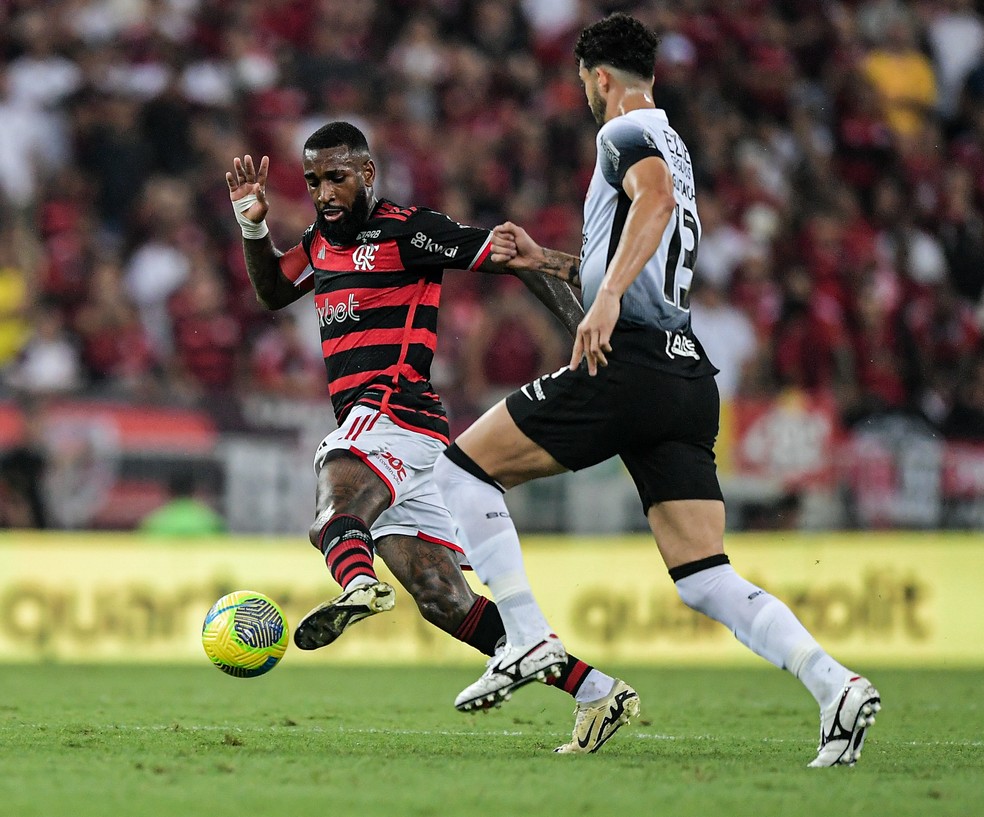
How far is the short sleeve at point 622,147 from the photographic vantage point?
17.1 ft

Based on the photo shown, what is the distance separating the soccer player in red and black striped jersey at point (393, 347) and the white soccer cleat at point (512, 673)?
39.0 inches

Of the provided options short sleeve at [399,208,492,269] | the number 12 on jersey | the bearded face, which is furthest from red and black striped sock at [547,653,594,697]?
the bearded face

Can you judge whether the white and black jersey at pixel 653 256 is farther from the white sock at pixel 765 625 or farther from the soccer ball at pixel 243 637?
the soccer ball at pixel 243 637

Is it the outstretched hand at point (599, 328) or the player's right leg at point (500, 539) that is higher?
the outstretched hand at point (599, 328)

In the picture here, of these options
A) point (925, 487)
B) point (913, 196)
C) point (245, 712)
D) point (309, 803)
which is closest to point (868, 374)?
point (925, 487)

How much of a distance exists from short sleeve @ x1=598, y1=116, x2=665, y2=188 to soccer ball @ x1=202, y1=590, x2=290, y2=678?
230 cm

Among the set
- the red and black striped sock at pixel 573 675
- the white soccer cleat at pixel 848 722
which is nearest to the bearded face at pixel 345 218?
the red and black striped sock at pixel 573 675

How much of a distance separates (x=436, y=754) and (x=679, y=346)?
5.76 feet

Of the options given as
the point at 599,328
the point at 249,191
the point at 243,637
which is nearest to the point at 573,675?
the point at 243,637

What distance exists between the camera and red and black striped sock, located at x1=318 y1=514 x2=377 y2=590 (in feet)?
18.3

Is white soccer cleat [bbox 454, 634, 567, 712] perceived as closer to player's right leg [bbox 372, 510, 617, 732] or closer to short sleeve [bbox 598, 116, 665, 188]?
player's right leg [bbox 372, 510, 617, 732]

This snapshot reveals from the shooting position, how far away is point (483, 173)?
581 inches

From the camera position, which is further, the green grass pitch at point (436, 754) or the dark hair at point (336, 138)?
the dark hair at point (336, 138)

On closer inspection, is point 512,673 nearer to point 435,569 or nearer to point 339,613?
point 339,613
